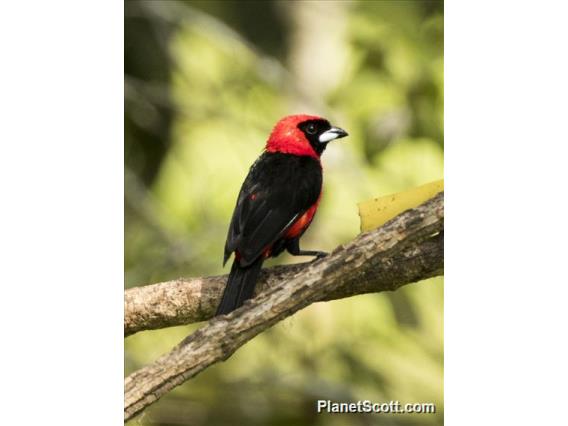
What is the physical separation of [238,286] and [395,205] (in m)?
0.94

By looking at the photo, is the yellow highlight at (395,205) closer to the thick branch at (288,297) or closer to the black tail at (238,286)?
the thick branch at (288,297)

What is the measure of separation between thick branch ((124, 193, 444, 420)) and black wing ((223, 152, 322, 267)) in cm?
37

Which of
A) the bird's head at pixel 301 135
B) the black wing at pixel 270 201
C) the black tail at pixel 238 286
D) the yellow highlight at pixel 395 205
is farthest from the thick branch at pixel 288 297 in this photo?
the bird's head at pixel 301 135

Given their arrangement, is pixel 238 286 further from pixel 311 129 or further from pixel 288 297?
pixel 311 129

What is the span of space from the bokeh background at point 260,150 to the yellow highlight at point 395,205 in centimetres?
14

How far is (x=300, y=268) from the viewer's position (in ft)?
17.0

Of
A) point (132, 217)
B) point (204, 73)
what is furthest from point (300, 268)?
point (204, 73)

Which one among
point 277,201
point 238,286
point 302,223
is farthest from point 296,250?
point 238,286

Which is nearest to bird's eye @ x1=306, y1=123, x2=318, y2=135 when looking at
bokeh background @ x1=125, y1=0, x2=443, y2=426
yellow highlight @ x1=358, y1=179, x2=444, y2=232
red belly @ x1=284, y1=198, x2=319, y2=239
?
bokeh background @ x1=125, y1=0, x2=443, y2=426

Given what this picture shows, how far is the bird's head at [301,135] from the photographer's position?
18.3 ft

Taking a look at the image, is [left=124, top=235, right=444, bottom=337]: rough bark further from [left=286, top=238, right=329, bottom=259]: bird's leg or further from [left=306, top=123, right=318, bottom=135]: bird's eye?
[left=306, top=123, right=318, bottom=135]: bird's eye

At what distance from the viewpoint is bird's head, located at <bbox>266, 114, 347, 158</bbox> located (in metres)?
5.57

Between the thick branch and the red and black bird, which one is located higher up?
the red and black bird

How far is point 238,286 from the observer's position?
16.4 ft
